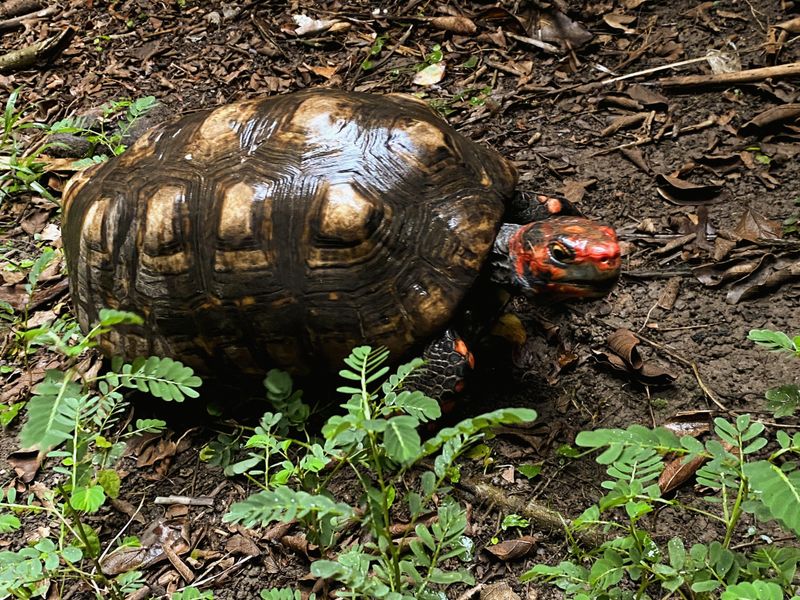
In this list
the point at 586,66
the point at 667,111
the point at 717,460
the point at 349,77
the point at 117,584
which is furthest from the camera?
the point at 349,77

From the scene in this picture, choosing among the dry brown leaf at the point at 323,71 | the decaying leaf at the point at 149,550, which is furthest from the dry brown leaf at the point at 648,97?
the decaying leaf at the point at 149,550

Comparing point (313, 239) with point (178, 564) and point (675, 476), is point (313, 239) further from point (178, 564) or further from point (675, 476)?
point (675, 476)

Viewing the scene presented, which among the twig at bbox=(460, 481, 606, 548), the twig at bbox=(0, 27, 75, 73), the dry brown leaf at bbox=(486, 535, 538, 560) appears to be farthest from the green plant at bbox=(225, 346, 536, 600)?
A: the twig at bbox=(0, 27, 75, 73)

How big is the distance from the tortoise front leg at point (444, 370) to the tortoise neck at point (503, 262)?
382mm

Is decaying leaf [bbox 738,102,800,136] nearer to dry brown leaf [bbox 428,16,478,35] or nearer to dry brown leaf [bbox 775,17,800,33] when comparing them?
dry brown leaf [bbox 775,17,800,33]

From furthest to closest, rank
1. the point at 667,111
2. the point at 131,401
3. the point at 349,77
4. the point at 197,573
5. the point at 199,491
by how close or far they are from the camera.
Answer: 1. the point at 349,77
2. the point at 667,111
3. the point at 131,401
4. the point at 199,491
5. the point at 197,573

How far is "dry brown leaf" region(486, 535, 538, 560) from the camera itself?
9.55 ft

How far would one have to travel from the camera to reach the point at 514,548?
115 inches

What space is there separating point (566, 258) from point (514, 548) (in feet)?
4.08

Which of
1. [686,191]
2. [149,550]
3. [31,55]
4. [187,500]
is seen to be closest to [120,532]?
[149,550]

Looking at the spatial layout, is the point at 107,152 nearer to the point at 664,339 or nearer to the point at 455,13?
the point at 455,13

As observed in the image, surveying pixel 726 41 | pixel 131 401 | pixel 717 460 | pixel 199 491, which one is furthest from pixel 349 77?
pixel 717 460

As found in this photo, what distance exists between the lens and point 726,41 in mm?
5121

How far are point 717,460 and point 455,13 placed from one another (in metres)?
4.69
